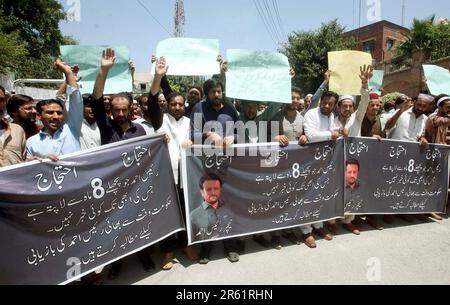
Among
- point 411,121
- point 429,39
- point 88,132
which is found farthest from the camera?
point 429,39

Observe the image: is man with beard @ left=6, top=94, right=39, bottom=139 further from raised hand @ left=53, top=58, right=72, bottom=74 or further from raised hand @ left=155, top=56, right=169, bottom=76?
raised hand @ left=155, top=56, right=169, bottom=76

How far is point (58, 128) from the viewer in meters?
2.70

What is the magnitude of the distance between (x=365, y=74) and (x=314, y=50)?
1654 cm

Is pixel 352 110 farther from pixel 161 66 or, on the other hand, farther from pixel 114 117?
pixel 114 117

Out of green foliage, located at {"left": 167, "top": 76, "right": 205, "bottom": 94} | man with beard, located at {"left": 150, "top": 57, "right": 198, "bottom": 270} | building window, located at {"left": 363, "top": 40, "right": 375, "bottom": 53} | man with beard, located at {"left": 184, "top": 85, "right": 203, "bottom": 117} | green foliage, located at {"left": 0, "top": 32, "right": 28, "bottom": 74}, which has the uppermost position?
building window, located at {"left": 363, "top": 40, "right": 375, "bottom": 53}

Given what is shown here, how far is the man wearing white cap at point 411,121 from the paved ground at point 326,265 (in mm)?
1422

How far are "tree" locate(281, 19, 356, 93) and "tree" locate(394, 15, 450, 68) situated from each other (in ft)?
11.6

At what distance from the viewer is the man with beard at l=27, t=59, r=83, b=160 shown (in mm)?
2607

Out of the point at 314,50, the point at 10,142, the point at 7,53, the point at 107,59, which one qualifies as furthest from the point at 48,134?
the point at 314,50

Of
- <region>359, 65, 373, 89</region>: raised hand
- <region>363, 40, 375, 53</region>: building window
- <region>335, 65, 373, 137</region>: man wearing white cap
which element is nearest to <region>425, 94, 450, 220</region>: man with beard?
<region>335, 65, 373, 137</region>: man wearing white cap

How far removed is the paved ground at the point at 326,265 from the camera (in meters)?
2.89

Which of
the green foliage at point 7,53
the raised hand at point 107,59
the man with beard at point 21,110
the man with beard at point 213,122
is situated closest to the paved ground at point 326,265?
the man with beard at point 213,122
